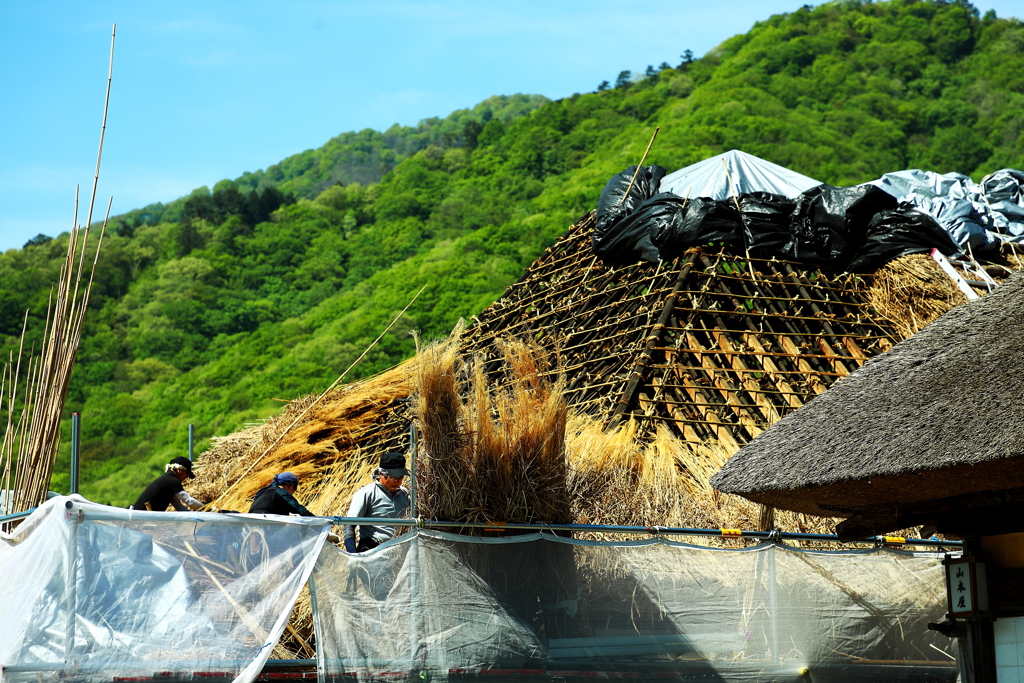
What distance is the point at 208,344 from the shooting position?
168ft

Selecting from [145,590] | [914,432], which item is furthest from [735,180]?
[145,590]

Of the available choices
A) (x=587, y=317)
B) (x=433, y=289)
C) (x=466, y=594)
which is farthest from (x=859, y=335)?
(x=433, y=289)

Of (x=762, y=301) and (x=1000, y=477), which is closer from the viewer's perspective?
(x=1000, y=477)

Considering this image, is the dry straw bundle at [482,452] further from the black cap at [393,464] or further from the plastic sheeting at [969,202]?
the plastic sheeting at [969,202]

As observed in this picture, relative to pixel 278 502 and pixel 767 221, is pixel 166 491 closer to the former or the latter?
pixel 278 502

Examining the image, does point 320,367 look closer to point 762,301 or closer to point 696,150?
point 696,150

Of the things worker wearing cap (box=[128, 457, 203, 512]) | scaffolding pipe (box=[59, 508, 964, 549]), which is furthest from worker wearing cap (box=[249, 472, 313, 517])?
worker wearing cap (box=[128, 457, 203, 512])

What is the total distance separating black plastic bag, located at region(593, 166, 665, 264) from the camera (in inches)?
511

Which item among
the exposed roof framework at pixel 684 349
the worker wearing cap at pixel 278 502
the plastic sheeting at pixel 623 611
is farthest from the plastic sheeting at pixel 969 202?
the worker wearing cap at pixel 278 502

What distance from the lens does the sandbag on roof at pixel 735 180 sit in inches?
535

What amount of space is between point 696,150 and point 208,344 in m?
25.9

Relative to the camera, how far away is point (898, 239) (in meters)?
12.2

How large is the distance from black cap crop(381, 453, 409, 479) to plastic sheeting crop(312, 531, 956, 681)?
0.88 meters

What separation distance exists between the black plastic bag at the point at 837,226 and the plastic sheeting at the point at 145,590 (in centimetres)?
858
